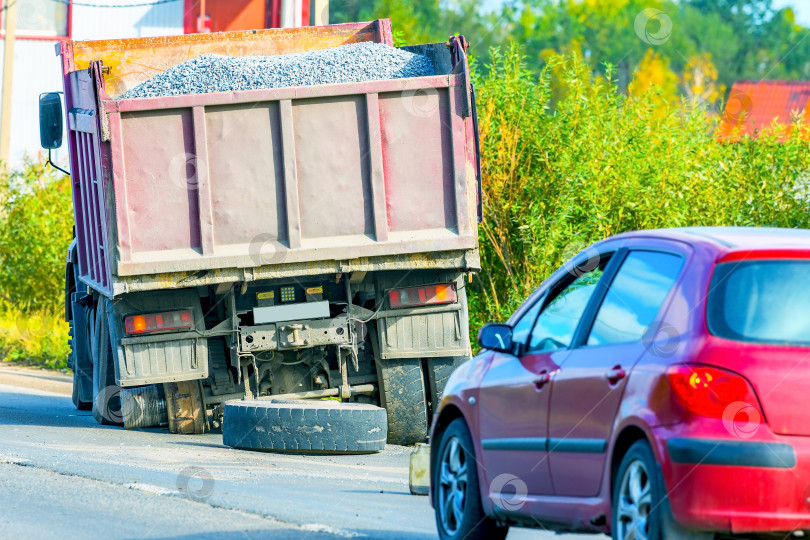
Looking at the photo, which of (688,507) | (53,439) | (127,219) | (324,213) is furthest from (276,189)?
(688,507)

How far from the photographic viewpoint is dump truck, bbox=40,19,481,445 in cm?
995

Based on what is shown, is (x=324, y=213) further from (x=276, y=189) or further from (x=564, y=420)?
(x=564, y=420)

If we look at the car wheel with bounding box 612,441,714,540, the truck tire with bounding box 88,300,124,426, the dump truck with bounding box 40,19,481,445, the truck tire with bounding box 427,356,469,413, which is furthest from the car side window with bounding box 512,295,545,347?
the truck tire with bounding box 88,300,124,426

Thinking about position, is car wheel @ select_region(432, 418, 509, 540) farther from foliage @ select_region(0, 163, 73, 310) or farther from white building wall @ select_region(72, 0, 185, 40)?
white building wall @ select_region(72, 0, 185, 40)

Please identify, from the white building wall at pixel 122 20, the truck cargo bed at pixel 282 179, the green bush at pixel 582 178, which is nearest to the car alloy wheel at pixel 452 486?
the truck cargo bed at pixel 282 179

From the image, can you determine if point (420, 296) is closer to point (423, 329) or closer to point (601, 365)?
point (423, 329)

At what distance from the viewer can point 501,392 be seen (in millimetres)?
5730

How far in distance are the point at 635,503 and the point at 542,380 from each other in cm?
85

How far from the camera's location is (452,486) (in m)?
6.15

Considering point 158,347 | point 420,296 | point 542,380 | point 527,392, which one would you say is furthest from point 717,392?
point 158,347

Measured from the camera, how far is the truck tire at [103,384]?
1166 cm

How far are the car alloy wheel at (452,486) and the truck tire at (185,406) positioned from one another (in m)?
4.82

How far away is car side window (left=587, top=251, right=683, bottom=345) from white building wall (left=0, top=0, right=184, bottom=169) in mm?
32805

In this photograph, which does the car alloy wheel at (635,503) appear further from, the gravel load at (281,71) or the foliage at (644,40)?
the foliage at (644,40)
